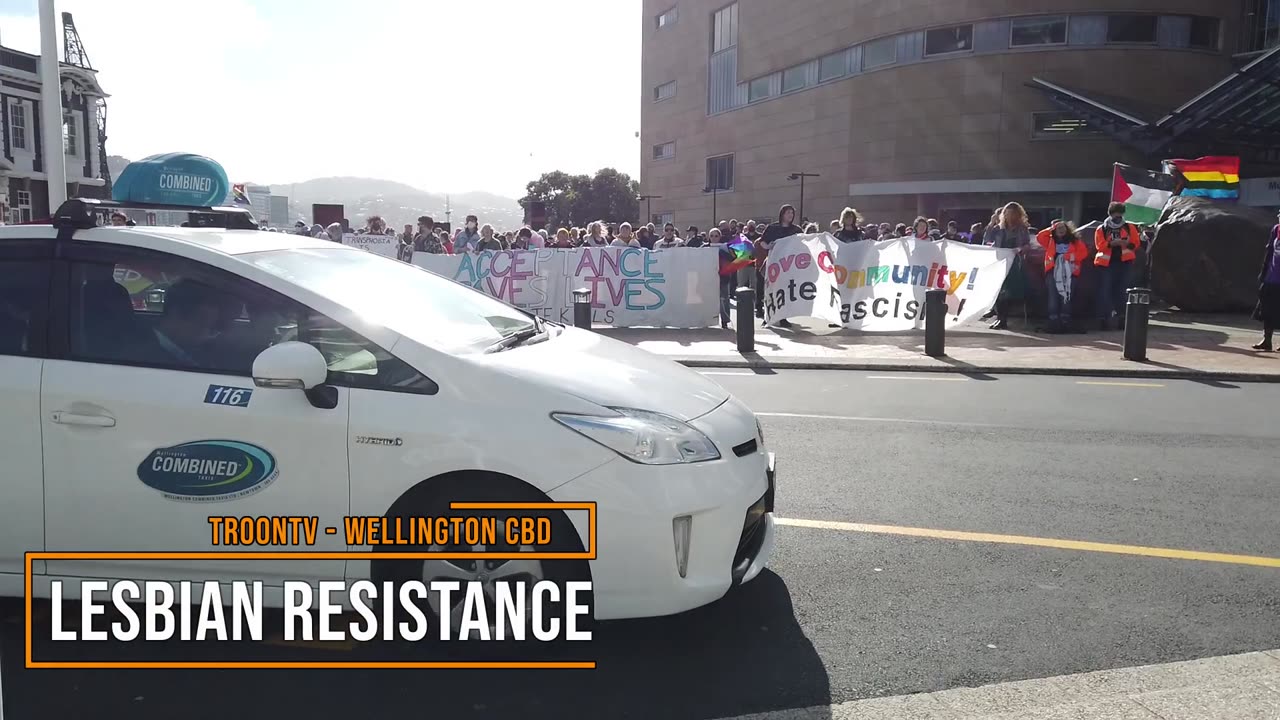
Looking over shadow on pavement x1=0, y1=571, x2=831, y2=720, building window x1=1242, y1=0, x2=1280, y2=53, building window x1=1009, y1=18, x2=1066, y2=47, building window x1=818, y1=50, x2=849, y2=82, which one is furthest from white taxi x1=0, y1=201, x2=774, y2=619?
building window x1=818, y1=50, x2=849, y2=82

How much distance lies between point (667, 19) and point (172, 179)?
5812cm

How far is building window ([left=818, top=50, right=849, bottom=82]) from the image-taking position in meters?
46.4

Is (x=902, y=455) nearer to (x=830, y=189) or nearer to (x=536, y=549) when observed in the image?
(x=536, y=549)


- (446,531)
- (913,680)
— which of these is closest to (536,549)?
(446,531)

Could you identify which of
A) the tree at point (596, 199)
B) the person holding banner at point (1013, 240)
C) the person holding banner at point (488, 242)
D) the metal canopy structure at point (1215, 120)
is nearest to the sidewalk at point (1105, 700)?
the person holding banner at point (1013, 240)

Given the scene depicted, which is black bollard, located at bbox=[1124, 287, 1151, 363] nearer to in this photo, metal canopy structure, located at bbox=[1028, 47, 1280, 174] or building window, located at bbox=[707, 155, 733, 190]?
metal canopy structure, located at bbox=[1028, 47, 1280, 174]

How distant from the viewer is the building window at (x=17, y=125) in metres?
51.6

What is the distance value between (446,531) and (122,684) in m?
1.25

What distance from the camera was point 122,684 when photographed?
11.2 feet

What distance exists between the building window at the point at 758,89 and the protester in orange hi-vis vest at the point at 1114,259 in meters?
39.7

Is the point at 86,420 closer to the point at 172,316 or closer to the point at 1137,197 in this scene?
the point at 172,316

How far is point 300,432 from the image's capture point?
3396 mm

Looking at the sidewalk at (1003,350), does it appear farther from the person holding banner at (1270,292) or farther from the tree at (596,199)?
the tree at (596,199)

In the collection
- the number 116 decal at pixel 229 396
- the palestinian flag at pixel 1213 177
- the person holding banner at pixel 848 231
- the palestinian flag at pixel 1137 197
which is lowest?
the number 116 decal at pixel 229 396
